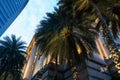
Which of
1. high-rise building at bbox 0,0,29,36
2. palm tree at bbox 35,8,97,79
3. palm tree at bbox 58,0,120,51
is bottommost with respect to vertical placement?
palm tree at bbox 35,8,97,79

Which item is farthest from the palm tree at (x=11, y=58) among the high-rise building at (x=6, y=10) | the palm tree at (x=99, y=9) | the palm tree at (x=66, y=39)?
the high-rise building at (x=6, y=10)

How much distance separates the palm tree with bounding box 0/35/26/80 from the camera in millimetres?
40719

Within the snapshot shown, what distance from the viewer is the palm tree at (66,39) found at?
27.2 m

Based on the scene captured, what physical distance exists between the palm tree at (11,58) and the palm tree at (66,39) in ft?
42.0

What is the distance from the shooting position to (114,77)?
37.8m

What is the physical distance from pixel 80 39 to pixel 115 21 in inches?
259

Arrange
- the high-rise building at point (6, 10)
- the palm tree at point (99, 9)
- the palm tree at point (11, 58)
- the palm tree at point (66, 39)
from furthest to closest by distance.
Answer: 1. the high-rise building at point (6, 10)
2. the palm tree at point (11, 58)
3. the palm tree at point (99, 9)
4. the palm tree at point (66, 39)

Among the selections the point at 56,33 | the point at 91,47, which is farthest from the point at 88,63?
the point at 56,33

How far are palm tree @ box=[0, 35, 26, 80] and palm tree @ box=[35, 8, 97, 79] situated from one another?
1282 cm

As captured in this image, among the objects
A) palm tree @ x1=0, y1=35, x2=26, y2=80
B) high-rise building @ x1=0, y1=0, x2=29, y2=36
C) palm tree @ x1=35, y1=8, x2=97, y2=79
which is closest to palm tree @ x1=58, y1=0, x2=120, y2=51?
palm tree @ x1=35, y1=8, x2=97, y2=79

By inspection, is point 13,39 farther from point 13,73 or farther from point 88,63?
point 88,63

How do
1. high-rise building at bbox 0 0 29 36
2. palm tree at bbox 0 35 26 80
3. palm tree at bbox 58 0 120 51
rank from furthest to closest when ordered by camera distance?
high-rise building at bbox 0 0 29 36 → palm tree at bbox 0 35 26 80 → palm tree at bbox 58 0 120 51

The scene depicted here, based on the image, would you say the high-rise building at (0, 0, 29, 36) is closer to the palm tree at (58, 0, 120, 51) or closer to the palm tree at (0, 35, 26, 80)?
the palm tree at (0, 35, 26, 80)

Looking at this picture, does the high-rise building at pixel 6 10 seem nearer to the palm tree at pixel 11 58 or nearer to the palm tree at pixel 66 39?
the palm tree at pixel 11 58
